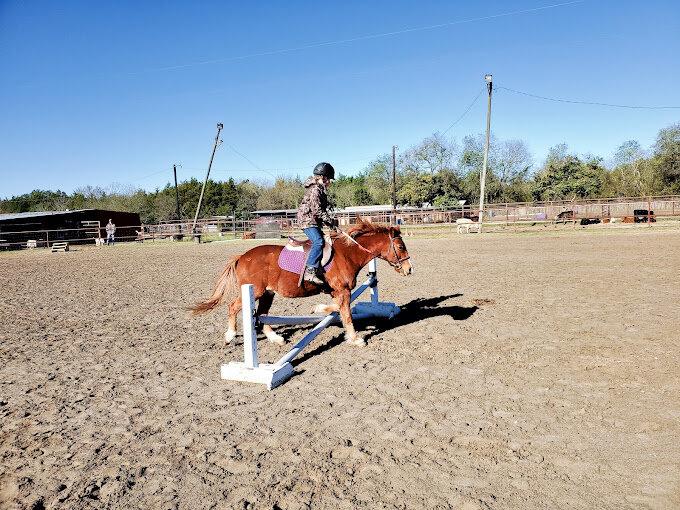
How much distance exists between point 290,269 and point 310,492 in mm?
3464

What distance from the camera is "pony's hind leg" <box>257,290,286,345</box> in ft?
21.0

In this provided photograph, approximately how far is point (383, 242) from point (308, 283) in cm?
136

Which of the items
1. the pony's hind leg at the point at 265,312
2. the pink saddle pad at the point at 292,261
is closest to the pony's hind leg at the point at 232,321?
the pony's hind leg at the point at 265,312

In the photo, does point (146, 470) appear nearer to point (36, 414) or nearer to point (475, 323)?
point (36, 414)

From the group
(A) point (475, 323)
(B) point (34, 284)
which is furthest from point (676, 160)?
(B) point (34, 284)

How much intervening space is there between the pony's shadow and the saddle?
1.20m

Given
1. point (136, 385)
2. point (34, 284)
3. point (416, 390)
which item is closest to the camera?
point (416, 390)

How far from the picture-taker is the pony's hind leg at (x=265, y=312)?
6.39 metres

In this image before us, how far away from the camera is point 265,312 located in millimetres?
6781

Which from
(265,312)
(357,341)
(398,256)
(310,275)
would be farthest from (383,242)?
(265,312)

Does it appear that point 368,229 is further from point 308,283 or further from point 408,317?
point 408,317

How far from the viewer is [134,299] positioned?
→ 34.8 feet

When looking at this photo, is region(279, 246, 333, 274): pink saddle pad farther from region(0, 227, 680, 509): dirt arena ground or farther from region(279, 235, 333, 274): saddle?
region(0, 227, 680, 509): dirt arena ground

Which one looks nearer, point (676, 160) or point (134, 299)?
point (134, 299)
